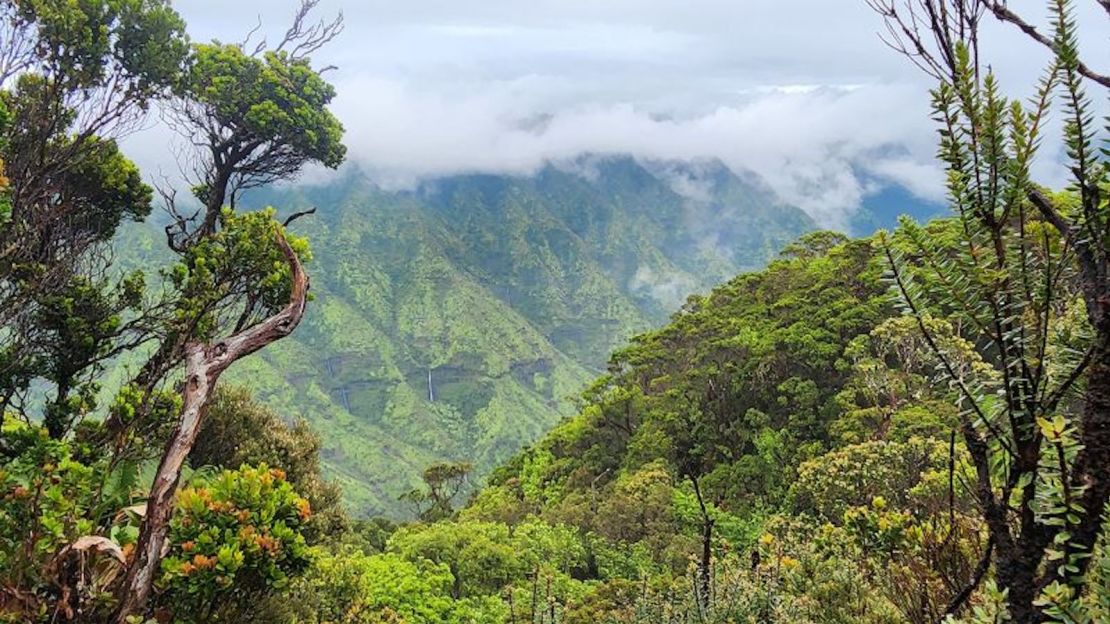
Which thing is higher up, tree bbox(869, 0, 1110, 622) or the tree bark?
tree bbox(869, 0, 1110, 622)

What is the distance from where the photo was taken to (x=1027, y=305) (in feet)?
6.11

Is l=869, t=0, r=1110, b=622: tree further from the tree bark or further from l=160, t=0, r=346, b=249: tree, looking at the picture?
l=160, t=0, r=346, b=249: tree

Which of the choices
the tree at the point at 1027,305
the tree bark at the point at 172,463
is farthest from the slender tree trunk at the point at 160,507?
the tree at the point at 1027,305

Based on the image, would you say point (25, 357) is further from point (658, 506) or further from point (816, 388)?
point (816, 388)

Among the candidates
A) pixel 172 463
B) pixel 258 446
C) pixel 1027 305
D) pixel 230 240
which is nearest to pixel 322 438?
pixel 258 446

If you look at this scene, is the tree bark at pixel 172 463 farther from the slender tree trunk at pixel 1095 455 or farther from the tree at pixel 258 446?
the tree at pixel 258 446

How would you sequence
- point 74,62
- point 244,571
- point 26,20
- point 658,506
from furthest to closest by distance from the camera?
point 658,506 → point 74,62 → point 26,20 → point 244,571

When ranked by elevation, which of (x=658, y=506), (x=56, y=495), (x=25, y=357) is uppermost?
(x=25, y=357)

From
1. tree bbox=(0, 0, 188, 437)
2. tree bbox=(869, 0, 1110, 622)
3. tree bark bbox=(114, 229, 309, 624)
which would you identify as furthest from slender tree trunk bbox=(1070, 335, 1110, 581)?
tree bbox=(0, 0, 188, 437)

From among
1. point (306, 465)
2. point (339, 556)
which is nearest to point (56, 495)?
point (306, 465)

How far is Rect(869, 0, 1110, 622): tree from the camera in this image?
1.66 meters

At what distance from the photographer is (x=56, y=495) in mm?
4555

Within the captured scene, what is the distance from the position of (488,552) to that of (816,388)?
1412cm

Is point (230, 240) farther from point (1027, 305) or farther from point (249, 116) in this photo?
point (1027, 305)
